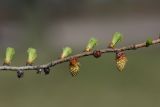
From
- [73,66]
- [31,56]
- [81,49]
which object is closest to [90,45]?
[73,66]

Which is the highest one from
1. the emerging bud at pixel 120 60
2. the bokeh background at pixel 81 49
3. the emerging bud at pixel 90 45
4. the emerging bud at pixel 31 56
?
the bokeh background at pixel 81 49

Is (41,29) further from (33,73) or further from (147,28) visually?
(33,73)

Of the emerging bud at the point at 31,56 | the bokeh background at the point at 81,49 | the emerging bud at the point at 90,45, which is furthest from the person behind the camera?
the bokeh background at the point at 81,49

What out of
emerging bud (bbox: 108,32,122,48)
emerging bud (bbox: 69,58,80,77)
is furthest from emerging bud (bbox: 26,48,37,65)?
emerging bud (bbox: 108,32,122,48)

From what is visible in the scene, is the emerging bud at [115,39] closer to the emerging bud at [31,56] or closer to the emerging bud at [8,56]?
the emerging bud at [31,56]

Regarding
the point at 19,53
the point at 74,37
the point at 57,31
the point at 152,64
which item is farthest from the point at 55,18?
the point at 152,64

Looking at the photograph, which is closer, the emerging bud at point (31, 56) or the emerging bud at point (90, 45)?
the emerging bud at point (90, 45)

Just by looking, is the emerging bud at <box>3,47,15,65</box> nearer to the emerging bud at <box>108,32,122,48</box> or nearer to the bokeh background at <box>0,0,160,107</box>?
the emerging bud at <box>108,32,122,48</box>

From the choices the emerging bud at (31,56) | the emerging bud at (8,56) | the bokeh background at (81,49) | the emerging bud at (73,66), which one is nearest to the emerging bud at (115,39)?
the emerging bud at (73,66)

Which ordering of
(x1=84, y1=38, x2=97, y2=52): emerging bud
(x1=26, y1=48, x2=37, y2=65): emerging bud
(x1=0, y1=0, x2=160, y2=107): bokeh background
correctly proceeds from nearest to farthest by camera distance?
(x1=84, y1=38, x2=97, y2=52): emerging bud
(x1=26, y1=48, x2=37, y2=65): emerging bud
(x1=0, y1=0, x2=160, y2=107): bokeh background
